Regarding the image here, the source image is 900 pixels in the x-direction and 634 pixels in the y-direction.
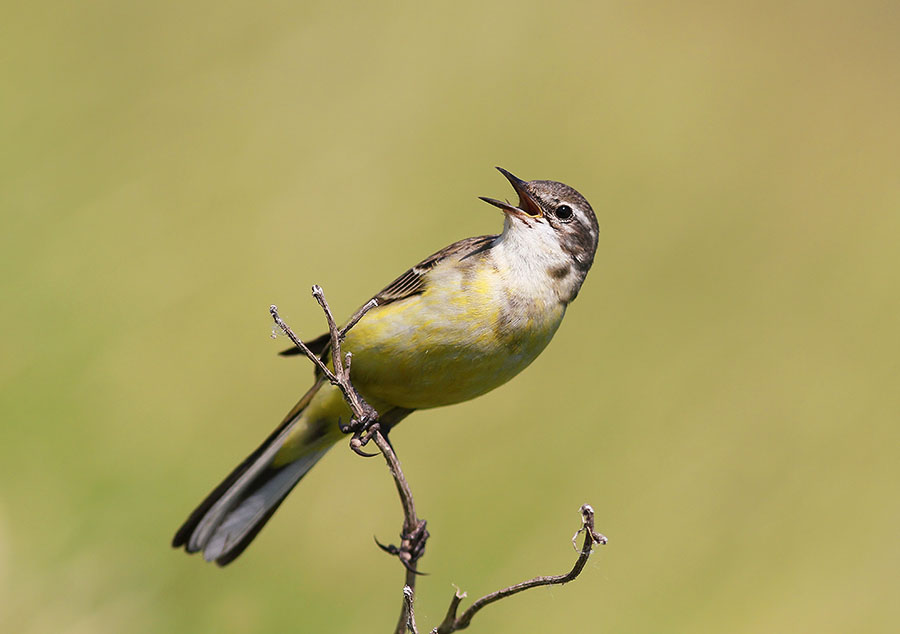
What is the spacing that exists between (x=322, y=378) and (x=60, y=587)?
214 centimetres

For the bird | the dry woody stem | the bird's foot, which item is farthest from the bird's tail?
the dry woody stem

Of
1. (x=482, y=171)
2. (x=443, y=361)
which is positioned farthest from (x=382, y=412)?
(x=482, y=171)

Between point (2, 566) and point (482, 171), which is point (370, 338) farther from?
point (482, 171)

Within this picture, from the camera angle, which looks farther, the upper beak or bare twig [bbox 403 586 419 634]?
the upper beak

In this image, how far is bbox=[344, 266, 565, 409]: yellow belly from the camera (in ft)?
10.7

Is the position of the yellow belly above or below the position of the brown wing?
below

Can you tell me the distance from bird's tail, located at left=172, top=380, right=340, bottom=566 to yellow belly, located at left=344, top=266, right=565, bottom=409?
42cm

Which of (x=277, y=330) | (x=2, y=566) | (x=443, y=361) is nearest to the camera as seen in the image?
(x=277, y=330)

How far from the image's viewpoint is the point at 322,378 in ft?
12.0

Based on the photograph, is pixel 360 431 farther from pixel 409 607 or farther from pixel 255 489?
pixel 409 607

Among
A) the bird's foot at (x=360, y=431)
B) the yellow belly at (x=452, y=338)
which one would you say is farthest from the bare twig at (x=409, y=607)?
the yellow belly at (x=452, y=338)

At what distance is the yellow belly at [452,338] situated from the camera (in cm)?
327

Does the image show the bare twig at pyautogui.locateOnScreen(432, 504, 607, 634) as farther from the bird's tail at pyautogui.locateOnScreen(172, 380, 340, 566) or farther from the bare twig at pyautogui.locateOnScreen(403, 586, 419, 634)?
the bird's tail at pyautogui.locateOnScreen(172, 380, 340, 566)

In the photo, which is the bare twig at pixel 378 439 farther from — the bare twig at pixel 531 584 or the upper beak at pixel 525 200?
the upper beak at pixel 525 200
